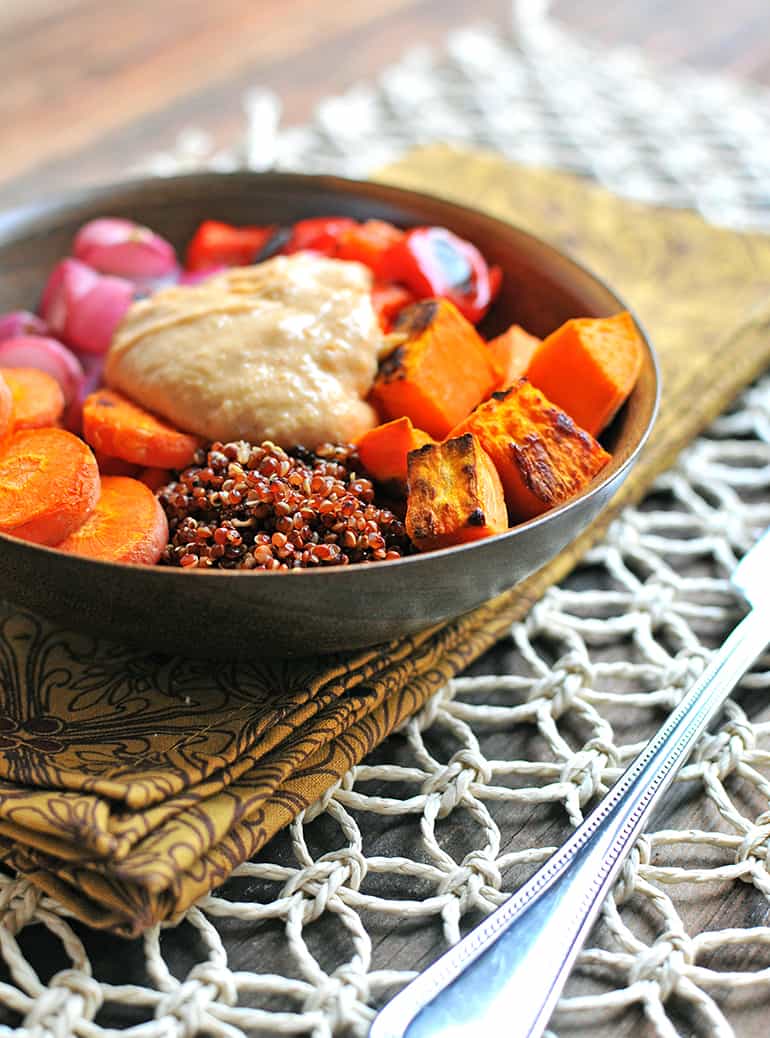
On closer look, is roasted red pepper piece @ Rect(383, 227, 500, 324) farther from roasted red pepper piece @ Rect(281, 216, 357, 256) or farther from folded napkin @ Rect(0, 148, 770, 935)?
folded napkin @ Rect(0, 148, 770, 935)

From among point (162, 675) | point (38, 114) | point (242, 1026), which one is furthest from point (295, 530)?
point (38, 114)

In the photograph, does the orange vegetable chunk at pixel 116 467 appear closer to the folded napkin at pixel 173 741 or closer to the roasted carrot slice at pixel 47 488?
the roasted carrot slice at pixel 47 488

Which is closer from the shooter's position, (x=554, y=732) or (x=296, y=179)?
(x=554, y=732)

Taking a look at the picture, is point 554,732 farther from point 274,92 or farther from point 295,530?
point 274,92

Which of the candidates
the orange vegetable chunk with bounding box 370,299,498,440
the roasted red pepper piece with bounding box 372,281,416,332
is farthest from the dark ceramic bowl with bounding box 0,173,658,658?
the roasted red pepper piece with bounding box 372,281,416,332

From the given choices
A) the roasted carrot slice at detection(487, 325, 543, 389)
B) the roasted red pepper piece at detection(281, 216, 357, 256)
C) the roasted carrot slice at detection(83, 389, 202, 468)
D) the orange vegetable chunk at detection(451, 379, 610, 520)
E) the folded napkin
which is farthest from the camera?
the roasted red pepper piece at detection(281, 216, 357, 256)

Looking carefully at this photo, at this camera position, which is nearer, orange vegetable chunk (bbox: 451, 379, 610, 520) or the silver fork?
the silver fork

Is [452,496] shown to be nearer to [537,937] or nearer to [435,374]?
[435,374]
